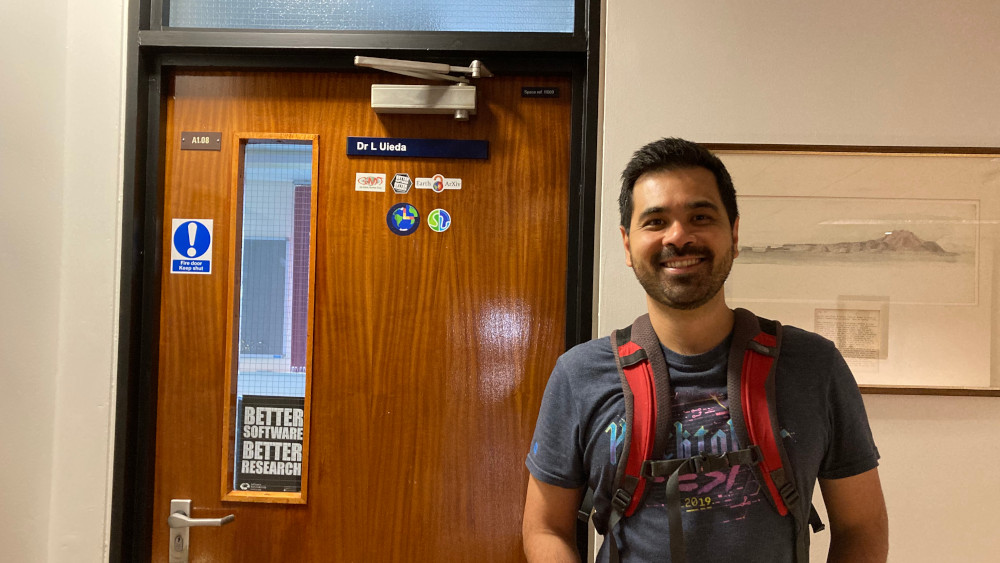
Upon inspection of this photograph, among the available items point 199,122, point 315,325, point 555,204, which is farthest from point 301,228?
point 555,204

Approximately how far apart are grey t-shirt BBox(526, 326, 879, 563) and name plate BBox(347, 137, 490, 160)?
2.65 ft

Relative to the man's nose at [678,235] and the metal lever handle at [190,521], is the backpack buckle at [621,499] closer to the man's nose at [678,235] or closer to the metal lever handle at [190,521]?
the man's nose at [678,235]

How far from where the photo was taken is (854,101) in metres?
Answer: 1.58

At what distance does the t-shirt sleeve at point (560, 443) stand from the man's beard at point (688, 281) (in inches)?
9.3

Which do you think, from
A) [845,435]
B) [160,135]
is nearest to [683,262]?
[845,435]

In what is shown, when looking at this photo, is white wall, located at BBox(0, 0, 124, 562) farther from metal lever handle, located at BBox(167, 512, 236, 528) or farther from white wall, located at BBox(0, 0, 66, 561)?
metal lever handle, located at BBox(167, 512, 236, 528)

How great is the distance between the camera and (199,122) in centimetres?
177

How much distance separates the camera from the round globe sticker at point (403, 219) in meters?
1.73

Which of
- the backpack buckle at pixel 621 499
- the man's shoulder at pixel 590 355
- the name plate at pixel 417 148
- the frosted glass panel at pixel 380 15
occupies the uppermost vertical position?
the frosted glass panel at pixel 380 15

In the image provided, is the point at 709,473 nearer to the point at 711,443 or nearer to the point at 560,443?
the point at 711,443

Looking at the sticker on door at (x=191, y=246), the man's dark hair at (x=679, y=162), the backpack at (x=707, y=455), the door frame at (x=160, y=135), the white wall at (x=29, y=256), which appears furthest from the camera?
the sticker on door at (x=191, y=246)

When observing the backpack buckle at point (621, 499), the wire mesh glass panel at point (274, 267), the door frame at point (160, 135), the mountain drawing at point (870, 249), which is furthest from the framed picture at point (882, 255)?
the wire mesh glass panel at point (274, 267)

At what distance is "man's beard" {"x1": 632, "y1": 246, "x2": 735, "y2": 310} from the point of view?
1.02 metres

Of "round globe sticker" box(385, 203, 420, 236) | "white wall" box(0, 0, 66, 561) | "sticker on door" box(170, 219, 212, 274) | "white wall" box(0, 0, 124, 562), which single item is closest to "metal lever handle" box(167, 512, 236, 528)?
"white wall" box(0, 0, 124, 562)
